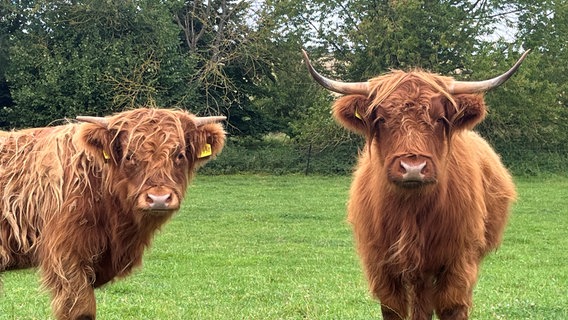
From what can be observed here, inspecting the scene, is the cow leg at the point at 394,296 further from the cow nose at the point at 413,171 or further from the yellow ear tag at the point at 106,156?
the yellow ear tag at the point at 106,156

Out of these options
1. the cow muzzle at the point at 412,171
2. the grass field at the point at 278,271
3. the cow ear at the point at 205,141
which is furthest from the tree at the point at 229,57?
the cow muzzle at the point at 412,171

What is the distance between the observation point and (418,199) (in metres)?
4.17

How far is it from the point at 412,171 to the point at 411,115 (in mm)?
442

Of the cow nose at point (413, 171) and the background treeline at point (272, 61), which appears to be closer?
the cow nose at point (413, 171)

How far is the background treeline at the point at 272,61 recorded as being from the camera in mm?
24938

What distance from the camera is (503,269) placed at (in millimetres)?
9102

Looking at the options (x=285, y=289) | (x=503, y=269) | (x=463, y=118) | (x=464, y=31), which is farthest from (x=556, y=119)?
(x=463, y=118)

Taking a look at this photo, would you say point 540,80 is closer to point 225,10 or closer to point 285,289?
point 225,10

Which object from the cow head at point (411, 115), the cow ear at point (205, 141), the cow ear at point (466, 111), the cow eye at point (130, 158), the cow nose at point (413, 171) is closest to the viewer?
the cow nose at point (413, 171)

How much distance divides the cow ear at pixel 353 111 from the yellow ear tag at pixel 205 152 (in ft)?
2.79

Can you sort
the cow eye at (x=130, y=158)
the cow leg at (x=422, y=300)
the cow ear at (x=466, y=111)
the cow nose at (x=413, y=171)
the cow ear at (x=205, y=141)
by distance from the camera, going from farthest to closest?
the cow leg at (x=422, y=300) < the cow ear at (x=205, y=141) < the cow ear at (x=466, y=111) < the cow eye at (x=130, y=158) < the cow nose at (x=413, y=171)

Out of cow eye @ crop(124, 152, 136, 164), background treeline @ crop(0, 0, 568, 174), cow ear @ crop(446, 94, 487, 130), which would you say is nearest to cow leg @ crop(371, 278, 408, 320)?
cow ear @ crop(446, 94, 487, 130)

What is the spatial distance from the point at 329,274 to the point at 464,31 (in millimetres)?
20618

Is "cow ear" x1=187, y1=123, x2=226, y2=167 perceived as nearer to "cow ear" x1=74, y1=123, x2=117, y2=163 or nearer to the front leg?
"cow ear" x1=74, y1=123, x2=117, y2=163
